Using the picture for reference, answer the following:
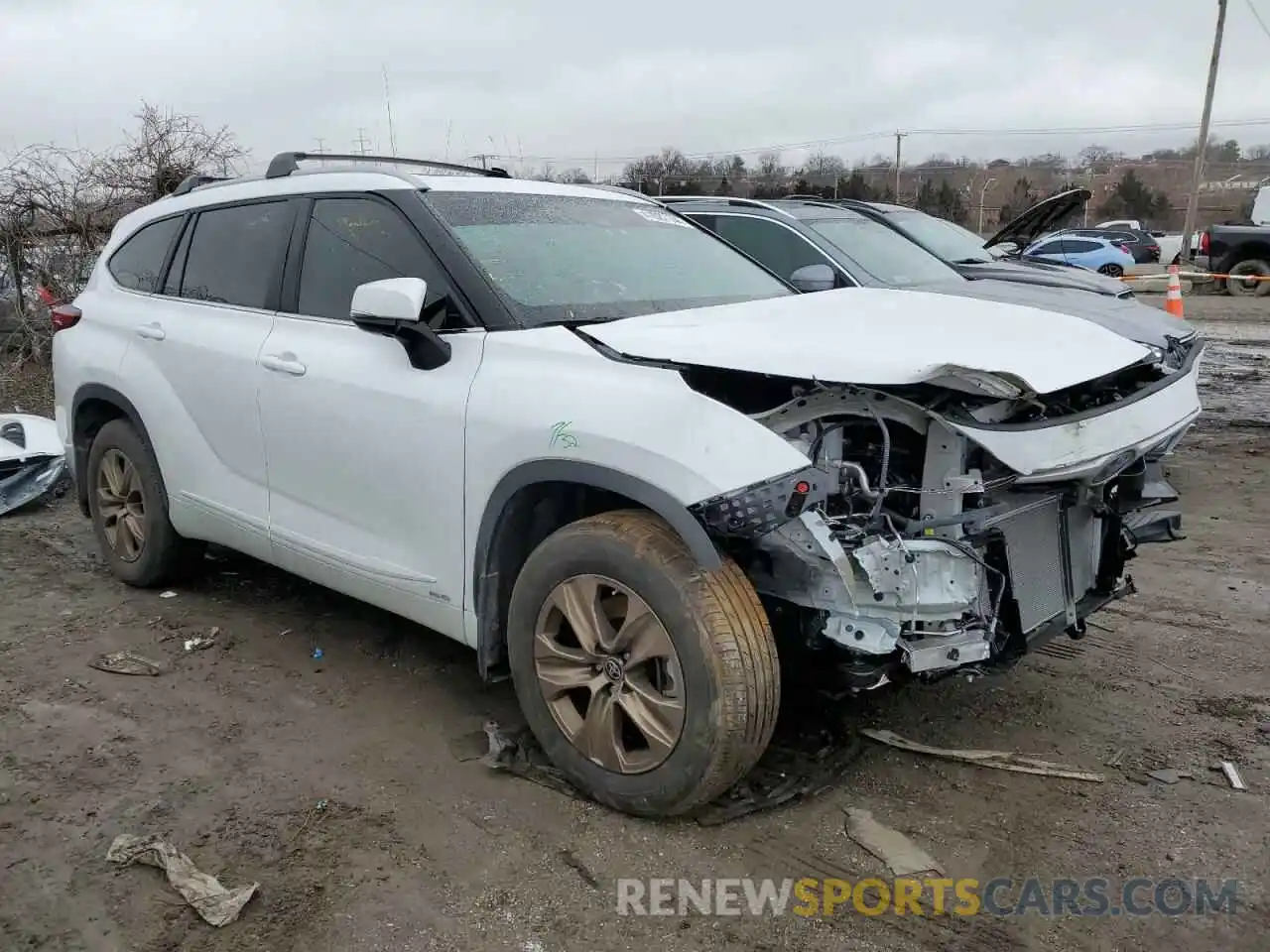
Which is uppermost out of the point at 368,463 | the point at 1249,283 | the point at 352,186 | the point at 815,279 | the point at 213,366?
the point at 352,186

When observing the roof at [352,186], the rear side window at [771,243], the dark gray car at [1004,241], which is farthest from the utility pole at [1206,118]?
the roof at [352,186]

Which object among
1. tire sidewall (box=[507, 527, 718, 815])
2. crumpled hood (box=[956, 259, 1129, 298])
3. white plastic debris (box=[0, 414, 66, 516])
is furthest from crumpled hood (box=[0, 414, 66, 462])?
crumpled hood (box=[956, 259, 1129, 298])

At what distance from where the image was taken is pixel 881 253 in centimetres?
841

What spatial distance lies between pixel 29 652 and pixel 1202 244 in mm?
24424

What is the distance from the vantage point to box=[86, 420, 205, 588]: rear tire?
4763 millimetres

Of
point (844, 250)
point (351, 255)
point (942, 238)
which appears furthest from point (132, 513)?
point (942, 238)

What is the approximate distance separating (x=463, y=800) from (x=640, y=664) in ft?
2.38

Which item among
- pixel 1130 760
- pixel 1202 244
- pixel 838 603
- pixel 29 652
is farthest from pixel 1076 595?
pixel 1202 244

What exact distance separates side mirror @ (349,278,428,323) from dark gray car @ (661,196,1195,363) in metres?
4.27

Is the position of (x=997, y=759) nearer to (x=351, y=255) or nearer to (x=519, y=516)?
(x=519, y=516)

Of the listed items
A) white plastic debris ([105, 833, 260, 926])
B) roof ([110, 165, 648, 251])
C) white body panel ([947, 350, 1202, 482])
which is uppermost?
roof ([110, 165, 648, 251])

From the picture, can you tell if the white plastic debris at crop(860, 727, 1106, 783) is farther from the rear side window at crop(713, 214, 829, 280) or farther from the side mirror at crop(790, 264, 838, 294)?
the rear side window at crop(713, 214, 829, 280)

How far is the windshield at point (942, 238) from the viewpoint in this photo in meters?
9.84

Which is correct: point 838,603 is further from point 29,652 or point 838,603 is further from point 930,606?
point 29,652
